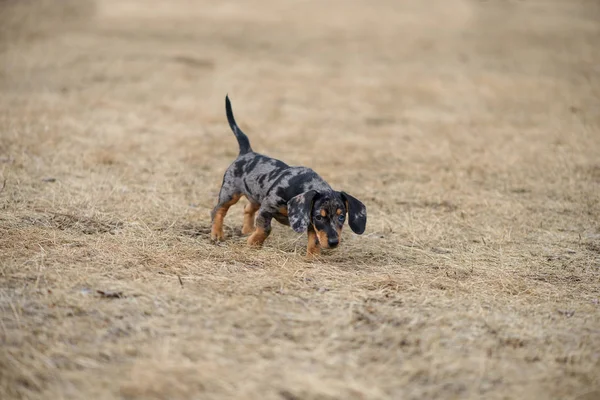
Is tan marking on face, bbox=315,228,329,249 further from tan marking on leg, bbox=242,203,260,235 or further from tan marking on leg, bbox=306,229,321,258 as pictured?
tan marking on leg, bbox=242,203,260,235

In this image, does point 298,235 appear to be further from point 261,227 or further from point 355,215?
point 355,215

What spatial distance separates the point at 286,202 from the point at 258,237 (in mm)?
467

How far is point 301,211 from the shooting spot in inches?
208

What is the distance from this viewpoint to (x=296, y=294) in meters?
4.83

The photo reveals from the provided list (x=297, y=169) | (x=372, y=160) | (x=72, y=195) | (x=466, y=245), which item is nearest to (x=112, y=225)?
(x=72, y=195)

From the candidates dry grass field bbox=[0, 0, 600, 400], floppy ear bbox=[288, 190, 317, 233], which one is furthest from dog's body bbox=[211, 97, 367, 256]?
dry grass field bbox=[0, 0, 600, 400]

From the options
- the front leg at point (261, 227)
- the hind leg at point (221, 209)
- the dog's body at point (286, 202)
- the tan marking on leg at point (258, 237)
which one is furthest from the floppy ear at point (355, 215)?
the hind leg at point (221, 209)

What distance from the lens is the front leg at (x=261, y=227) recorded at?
579 cm

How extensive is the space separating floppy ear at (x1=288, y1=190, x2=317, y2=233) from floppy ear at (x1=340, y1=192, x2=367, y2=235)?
1.18 feet

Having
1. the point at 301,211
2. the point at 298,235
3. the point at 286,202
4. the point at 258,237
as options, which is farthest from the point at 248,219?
the point at 301,211

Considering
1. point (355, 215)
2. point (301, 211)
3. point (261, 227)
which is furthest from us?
point (261, 227)

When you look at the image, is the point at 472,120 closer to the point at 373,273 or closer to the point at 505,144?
the point at 505,144

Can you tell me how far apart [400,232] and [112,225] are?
295cm

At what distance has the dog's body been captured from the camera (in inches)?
210
